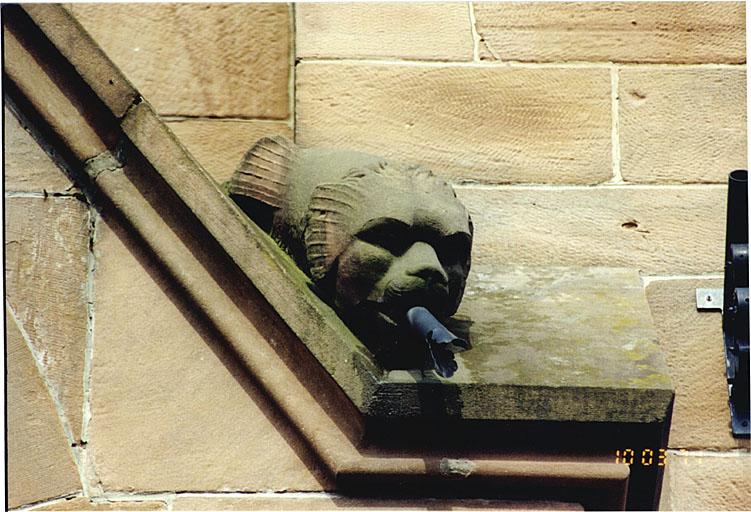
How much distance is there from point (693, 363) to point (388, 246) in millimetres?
781

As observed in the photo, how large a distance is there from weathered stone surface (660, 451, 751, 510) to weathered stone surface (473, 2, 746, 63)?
92 cm

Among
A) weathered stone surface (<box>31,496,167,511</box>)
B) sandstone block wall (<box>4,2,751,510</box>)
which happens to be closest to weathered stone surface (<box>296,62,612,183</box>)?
sandstone block wall (<box>4,2,751,510</box>)

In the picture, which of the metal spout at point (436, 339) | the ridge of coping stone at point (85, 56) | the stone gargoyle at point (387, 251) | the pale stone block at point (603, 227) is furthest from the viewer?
the pale stone block at point (603, 227)

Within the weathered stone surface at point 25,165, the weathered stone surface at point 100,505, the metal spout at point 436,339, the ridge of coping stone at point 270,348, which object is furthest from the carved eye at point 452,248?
the weathered stone surface at point 25,165

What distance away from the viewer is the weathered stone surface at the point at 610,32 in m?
3.62

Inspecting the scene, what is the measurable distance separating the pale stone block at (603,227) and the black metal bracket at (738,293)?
20cm

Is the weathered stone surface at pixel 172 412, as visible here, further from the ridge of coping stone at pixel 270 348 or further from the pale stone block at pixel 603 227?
the pale stone block at pixel 603 227

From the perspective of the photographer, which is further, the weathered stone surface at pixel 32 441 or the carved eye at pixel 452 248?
the weathered stone surface at pixel 32 441

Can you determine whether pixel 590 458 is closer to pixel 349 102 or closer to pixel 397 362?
pixel 397 362

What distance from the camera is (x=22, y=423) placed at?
119 inches

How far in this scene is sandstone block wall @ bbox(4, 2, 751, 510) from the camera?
9.95 feet

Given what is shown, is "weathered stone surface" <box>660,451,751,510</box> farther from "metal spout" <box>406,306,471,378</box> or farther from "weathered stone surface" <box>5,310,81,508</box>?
"weathered stone surface" <box>5,310,81,508</box>

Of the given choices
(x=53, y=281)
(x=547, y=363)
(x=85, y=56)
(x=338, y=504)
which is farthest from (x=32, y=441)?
(x=547, y=363)

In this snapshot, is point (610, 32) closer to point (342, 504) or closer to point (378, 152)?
point (378, 152)
